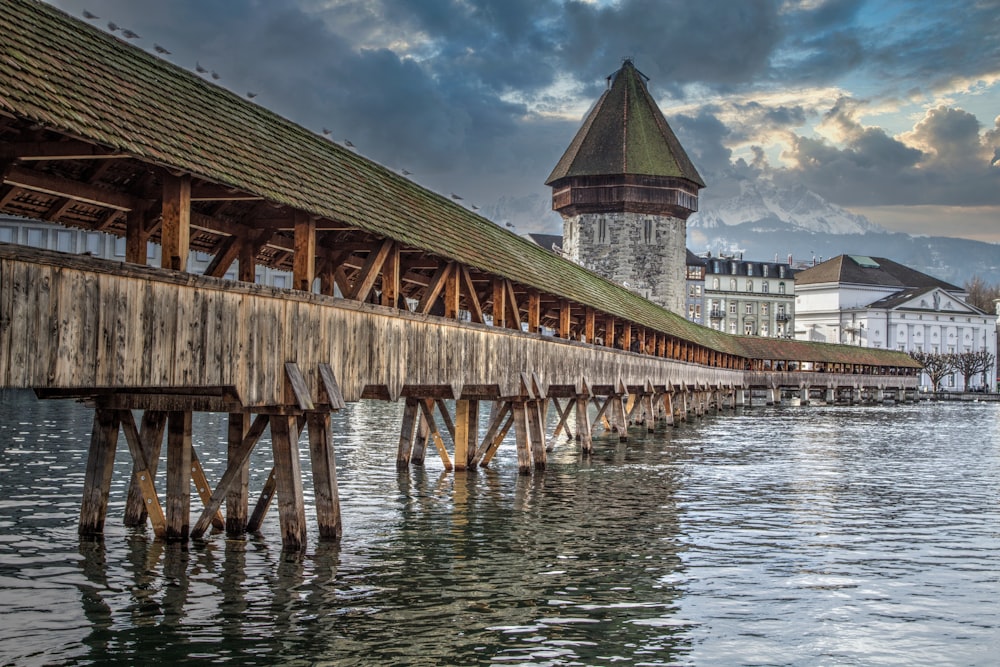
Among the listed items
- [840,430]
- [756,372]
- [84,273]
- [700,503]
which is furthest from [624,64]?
[84,273]

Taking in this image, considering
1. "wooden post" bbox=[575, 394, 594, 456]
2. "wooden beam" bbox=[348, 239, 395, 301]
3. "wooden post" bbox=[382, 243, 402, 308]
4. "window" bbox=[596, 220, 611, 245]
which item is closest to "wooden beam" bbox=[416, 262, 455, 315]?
"wooden post" bbox=[382, 243, 402, 308]

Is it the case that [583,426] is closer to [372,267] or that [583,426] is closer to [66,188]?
[372,267]

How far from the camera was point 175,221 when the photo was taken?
1130cm

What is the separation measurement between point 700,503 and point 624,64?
193ft

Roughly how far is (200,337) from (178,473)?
3208 millimetres

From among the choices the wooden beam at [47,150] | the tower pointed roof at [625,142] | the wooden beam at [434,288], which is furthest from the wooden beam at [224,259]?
the tower pointed roof at [625,142]

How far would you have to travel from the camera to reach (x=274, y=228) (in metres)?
14.7

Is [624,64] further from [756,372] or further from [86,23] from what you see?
[86,23]

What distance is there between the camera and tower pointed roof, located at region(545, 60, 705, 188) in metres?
70.1

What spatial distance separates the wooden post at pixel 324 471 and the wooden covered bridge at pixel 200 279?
3cm

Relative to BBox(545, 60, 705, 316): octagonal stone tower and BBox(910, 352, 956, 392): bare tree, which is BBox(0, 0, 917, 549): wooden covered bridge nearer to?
BBox(545, 60, 705, 316): octagonal stone tower

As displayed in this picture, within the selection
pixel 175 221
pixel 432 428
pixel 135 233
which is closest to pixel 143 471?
pixel 135 233

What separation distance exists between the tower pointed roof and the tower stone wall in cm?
298

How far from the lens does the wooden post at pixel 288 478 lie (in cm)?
1295
